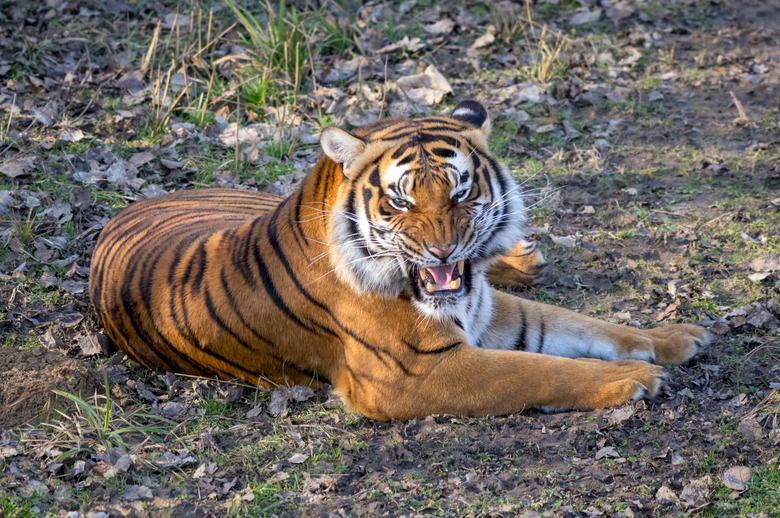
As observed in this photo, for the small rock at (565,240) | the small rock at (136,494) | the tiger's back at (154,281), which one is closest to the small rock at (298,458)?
the small rock at (136,494)

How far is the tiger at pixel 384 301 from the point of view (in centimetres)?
343

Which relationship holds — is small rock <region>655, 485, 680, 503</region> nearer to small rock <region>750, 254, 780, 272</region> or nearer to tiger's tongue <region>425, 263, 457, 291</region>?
tiger's tongue <region>425, 263, 457, 291</region>

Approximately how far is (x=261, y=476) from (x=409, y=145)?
1.55 metres

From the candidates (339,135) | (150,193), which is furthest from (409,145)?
(150,193)

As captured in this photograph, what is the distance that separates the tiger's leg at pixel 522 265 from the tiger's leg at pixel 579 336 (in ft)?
1.80

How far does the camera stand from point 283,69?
6754 millimetres

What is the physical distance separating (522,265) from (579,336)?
81 cm

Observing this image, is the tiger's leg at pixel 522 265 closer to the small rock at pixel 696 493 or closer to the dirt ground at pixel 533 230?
the dirt ground at pixel 533 230

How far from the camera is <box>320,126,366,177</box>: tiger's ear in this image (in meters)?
3.41

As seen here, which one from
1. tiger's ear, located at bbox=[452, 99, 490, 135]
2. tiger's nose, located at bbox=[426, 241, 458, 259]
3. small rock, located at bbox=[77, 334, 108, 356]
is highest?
tiger's ear, located at bbox=[452, 99, 490, 135]

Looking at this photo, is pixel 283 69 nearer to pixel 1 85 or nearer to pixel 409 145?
pixel 1 85

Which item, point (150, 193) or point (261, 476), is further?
point (150, 193)

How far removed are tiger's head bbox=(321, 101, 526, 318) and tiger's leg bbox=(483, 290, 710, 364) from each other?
21.5 inches

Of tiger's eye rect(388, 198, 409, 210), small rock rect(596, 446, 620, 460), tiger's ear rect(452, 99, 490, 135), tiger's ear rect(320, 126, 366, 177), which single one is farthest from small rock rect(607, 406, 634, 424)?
tiger's ear rect(320, 126, 366, 177)
